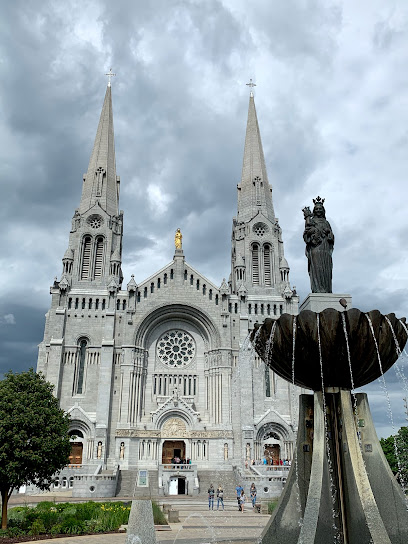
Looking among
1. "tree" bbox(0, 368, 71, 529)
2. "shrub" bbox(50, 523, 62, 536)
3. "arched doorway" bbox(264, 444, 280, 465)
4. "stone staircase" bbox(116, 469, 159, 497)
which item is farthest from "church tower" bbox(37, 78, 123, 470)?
"shrub" bbox(50, 523, 62, 536)

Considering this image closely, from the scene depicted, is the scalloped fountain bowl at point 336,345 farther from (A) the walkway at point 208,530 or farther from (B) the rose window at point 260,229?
(B) the rose window at point 260,229

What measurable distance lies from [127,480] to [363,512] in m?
29.6

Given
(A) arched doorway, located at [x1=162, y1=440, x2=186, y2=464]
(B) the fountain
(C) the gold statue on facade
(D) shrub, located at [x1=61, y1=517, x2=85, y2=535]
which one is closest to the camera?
(B) the fountain

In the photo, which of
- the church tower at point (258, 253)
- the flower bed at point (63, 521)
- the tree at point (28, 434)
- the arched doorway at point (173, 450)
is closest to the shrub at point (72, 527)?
the flower bed at point (63, 521)

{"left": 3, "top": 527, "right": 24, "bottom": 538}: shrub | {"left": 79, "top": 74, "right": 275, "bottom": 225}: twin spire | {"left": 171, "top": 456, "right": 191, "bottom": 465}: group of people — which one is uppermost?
{"left": 79, "top": 74, "right": 275, "bottom": 225}: twin spire

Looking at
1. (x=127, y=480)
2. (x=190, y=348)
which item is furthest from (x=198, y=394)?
(x=127, y=480)

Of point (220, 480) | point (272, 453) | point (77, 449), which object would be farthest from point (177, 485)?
point (272, 453)

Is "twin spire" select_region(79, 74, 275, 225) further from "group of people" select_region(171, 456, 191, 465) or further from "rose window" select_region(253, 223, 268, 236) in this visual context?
"group of people" select_region(171, 456, 191, 465)

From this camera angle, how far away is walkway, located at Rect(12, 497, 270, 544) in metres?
13.3

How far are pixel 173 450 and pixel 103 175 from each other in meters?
26.3

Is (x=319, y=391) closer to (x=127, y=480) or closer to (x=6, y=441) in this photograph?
(x=6, y=441)

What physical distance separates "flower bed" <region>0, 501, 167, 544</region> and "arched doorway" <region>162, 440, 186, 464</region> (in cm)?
2080

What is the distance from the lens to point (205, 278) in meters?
43.3

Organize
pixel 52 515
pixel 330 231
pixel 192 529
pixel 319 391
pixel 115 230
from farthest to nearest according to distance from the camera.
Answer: pixel 115 230
pixel 192 529
pixel 52 515
pixel 330 231
pixel 319 391
